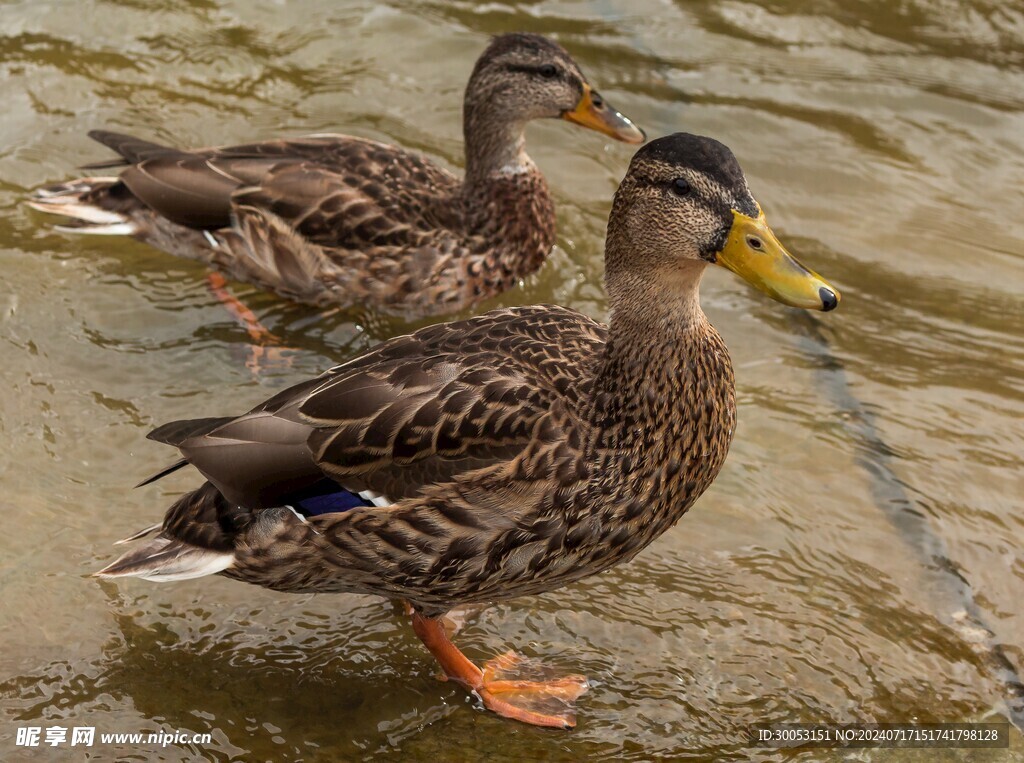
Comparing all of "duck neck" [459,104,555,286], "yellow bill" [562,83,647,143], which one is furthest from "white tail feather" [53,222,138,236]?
"yellow bill" [562,83,647,143]

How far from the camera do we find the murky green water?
13.8 ft

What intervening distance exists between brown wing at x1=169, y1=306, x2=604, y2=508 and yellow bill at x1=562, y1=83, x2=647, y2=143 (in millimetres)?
2530

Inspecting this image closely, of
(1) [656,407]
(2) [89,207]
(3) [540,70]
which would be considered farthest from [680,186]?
(2) [89,207]

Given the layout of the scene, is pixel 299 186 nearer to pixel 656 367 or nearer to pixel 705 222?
pixel 656 367

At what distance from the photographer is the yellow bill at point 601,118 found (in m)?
6.41

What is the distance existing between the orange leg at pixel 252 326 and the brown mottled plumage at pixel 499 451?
1624 mm

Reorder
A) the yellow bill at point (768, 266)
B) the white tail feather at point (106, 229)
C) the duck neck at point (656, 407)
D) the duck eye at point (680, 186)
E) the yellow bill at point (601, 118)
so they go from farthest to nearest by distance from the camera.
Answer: the yellow bill at point (601, 118), the white tail feather at point (106, 229), the duck neck at point (656, 407), the duck eye at point (680, 186), the yellow bill at point (768, 266)

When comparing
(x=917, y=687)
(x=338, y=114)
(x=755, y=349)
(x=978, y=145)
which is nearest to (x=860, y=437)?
(x=755, y=349)

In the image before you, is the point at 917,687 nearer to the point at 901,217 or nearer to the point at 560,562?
the point at 560,562

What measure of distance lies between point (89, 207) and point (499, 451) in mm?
3273

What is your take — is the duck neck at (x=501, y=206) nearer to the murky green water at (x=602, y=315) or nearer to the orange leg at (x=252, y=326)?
the murky green water at (x=602, y=315)

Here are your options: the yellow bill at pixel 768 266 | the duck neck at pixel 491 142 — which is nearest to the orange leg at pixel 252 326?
the duck neck at pixel 491 142

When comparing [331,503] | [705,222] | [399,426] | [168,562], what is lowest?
[168,562]

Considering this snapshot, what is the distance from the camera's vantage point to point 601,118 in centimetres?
646
